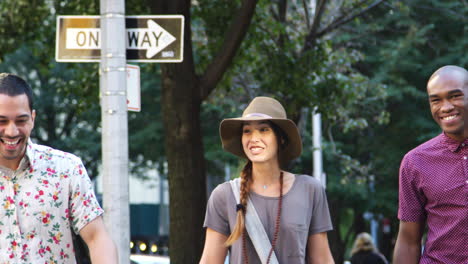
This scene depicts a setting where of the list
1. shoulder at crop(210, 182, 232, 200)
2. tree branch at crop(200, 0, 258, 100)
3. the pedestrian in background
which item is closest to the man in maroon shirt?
shoulder at crop(210, 182, 232, 200)

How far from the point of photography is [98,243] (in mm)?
4867

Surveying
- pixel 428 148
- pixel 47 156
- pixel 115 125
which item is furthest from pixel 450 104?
pixel 115 125

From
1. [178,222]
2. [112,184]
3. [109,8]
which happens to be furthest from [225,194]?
[178,222]

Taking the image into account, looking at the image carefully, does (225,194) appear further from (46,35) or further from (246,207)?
(46,35)

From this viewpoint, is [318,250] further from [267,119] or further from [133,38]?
[133,38]

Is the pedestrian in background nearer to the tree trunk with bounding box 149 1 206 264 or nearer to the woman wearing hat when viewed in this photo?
the tree trunk with bounding box 149 1 206 264

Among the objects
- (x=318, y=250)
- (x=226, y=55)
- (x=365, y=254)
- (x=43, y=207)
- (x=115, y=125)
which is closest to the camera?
(x=43, y=207)

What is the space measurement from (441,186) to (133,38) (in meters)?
3.36

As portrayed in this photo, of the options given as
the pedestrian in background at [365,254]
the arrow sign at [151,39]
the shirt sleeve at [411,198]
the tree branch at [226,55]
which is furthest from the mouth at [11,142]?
the pedestrian in background at [365,254]

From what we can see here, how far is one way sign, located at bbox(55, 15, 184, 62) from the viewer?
317 inches

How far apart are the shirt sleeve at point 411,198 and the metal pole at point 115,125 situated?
2579 millimetres

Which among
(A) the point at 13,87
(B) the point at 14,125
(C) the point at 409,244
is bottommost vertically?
(C) the point at 409,244

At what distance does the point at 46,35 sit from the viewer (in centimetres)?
1727

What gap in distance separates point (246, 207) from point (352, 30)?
1752cm
